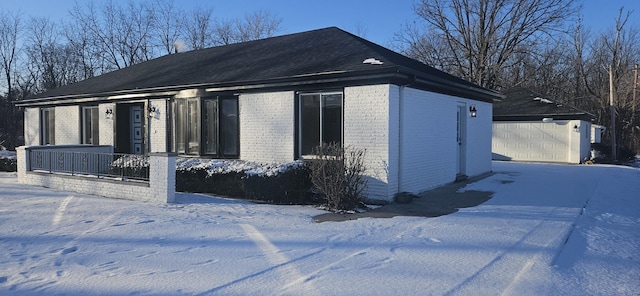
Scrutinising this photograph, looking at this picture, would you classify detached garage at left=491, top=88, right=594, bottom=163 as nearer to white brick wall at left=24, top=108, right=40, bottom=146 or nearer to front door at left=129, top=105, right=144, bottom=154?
front door at left=129, top=105, right=144, bottom=154

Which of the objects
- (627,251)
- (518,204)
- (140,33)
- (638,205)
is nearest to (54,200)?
(518,204)

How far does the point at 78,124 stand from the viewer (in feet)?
52.0

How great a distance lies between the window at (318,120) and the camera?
Result: 1029 cm

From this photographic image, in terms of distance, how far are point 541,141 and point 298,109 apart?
16.4 m

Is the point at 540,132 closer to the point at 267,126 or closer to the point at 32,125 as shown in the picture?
the point at 267,126

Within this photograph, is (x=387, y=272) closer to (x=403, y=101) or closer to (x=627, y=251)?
(x=627, y=251)

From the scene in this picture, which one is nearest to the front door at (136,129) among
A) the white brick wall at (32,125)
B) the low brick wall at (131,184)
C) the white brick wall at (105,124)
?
the white brick wall at (105,124)

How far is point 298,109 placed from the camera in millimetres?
10805

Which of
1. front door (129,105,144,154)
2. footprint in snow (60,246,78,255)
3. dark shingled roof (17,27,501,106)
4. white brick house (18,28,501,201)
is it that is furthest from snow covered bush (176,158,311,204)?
footprint in snow (60,246,78,255)

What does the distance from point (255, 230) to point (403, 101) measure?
468 centimetres

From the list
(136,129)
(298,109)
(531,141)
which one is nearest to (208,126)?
(298,109)

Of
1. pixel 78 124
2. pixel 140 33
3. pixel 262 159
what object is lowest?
pixel 262 159

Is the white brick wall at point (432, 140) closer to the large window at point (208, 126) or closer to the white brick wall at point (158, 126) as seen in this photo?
the large window at point (208, 126)

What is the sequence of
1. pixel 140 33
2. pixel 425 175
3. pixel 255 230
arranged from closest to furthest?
pixel 255 230 < pixel 425 175 < pixel 140 33
